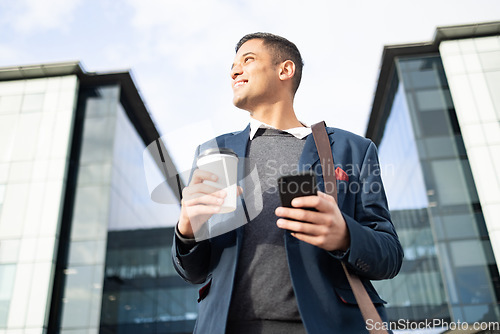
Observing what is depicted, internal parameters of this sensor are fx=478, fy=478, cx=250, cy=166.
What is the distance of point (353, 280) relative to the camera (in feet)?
5.63

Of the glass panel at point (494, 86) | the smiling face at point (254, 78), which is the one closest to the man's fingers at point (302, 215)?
the smiling face at point (254, 78)

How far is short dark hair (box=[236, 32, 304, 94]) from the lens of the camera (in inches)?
107

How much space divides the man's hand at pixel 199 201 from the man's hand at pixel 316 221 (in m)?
0.26

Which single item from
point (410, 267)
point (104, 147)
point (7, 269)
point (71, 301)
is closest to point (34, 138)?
point (104, 147)

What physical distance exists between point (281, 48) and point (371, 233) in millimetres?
1436

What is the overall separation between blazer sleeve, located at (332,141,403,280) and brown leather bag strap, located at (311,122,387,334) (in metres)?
0.05

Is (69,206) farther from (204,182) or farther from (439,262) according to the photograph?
(204,182)

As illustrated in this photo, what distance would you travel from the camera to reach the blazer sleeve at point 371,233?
65.0 inches

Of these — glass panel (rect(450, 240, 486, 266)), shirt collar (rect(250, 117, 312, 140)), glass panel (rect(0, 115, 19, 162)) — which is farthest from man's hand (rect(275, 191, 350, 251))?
glass panel (rect(0, 115, 19, 162))

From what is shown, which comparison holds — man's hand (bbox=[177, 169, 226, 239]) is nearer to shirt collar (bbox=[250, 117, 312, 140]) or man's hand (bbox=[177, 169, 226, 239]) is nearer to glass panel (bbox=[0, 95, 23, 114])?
shirt collar (bbox=[250, 117, 312, 140])

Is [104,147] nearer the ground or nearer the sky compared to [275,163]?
nearer the sky

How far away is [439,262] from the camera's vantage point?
18312 mm

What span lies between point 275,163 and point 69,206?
18.9 m

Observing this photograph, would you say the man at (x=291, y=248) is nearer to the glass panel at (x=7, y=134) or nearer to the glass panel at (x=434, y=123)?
the glass panel at (x=434, y=123)
